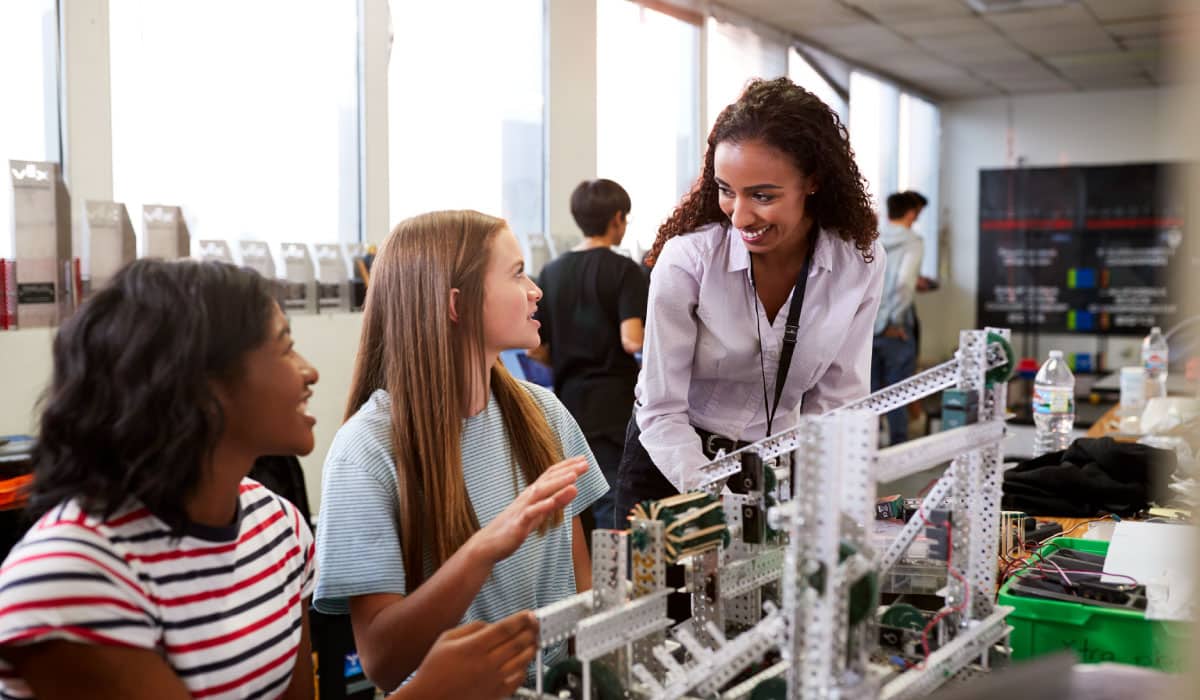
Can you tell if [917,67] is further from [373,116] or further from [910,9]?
[373,116]

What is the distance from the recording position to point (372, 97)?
13.5ft

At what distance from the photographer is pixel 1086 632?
1.47 m

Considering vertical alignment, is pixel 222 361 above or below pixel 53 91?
below

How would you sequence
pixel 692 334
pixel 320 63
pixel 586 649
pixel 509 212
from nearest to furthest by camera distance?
pixel 586 649 < pixel 692 334 < pixel 320 63 < pixel 509 212

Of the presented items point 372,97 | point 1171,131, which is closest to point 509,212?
point 372,97

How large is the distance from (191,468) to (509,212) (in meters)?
3.98

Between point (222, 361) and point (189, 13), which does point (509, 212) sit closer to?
point (189, 13)

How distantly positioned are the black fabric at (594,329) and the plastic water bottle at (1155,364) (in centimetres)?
191

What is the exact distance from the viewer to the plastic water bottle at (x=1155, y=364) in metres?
4.00

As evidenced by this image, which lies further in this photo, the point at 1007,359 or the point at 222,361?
the point at 1007,359

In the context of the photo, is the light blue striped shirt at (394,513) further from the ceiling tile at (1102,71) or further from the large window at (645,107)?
the ceiling tile at (1102,71)

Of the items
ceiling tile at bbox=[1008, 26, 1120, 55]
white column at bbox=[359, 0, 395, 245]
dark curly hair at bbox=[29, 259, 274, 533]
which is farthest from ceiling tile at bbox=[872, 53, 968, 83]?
dark curly hair at bbox=[29, 259, 274, 533]

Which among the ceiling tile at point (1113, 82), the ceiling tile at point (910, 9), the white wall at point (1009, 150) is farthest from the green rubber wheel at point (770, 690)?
the ceiling tile at point (1113, 82)

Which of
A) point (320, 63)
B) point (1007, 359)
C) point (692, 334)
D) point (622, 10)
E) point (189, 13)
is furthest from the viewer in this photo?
point (622, 10)
